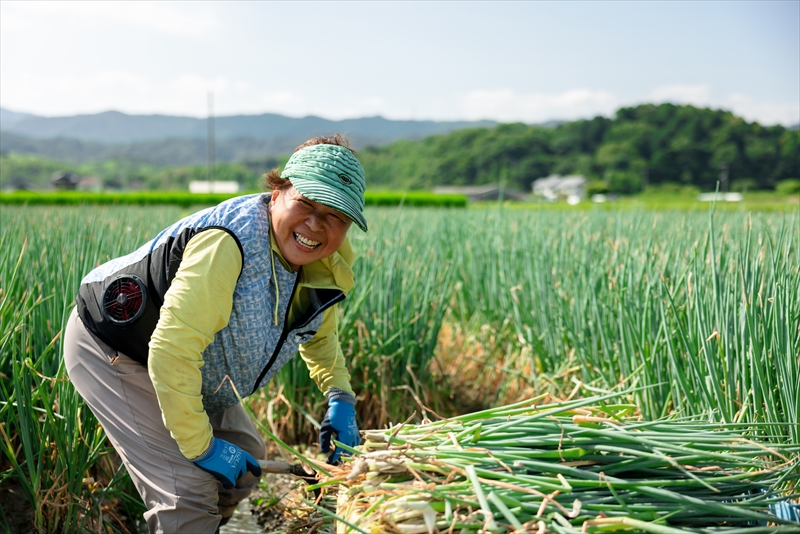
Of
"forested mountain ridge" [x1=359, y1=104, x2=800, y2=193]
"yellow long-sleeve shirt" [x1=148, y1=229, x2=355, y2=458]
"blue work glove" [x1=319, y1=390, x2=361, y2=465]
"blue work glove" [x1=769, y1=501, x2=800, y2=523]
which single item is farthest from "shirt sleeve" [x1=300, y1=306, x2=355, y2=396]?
"forested mountain ridge" [x1=359, y1=104, x2=800, y2=193]

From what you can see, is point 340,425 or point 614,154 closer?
point 340,425

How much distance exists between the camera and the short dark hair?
1679 millimetres

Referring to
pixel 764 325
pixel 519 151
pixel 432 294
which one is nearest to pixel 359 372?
pixel 432 294

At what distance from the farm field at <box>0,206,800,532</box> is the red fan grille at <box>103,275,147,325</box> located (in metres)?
0.31

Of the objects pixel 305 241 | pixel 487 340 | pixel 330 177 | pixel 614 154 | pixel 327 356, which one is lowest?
pixel 487 340

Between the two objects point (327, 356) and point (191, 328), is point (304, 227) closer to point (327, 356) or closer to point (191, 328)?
point (191, 328)

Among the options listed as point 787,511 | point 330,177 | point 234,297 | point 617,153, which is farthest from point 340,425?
point 617,153

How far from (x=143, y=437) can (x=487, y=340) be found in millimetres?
2165

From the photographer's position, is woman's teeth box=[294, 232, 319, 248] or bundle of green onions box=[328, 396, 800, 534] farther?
woman's teeth box=[294, 232, 319, 248]

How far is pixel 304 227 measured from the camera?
1600 millimetres

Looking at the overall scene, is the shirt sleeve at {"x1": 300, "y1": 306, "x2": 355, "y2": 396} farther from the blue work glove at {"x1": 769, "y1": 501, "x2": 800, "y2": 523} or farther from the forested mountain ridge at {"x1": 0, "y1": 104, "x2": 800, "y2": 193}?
the forested mountain ridge at {"x1": 0, "y1": 104, "x2": 800, "y2": 193}

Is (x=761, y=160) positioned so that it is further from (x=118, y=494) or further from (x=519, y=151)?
(x=118, y=494)

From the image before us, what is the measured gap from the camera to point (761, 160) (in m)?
39.9

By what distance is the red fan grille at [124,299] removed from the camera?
1572 mm
